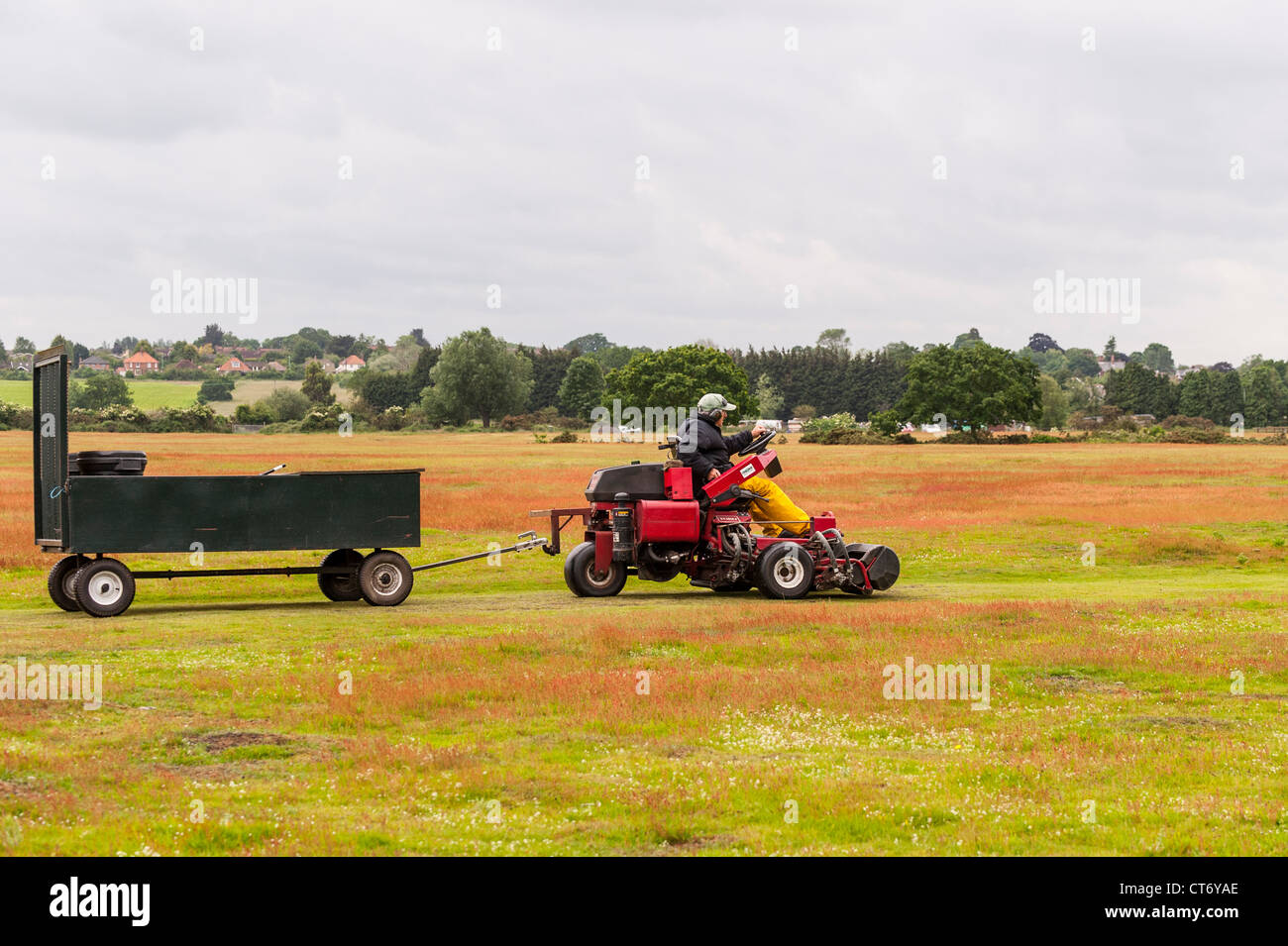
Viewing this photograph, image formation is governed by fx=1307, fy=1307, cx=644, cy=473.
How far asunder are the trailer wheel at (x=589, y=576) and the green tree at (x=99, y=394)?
5996 inches

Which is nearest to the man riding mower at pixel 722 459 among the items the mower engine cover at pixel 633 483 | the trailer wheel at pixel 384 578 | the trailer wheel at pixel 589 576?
the mower engine cover at pixel 633 483

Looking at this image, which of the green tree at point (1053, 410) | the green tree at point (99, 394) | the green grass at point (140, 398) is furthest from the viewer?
the green tree at point (1053, 410)

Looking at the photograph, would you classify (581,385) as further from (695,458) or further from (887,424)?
(695,458)

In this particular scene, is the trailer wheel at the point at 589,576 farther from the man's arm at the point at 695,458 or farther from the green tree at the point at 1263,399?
the green tree at the point at 1263,399

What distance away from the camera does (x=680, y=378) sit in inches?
5709

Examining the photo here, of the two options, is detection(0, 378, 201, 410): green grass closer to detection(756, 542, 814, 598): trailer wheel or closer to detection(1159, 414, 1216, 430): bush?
detection(1159, 414, 1216, 430): bush

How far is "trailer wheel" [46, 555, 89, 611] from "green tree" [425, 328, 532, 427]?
472 feet

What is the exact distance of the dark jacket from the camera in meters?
22.1

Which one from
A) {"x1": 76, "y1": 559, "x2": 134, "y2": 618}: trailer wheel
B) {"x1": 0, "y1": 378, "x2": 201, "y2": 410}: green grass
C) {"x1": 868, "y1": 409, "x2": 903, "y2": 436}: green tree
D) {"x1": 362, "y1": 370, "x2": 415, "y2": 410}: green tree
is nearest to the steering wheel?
{"x1": 76, "y1": 559, "x2": 134, "y2": 618}: trailer wheel

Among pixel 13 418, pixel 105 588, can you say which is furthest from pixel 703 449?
pixel 13 418

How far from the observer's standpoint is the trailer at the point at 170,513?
18938mm

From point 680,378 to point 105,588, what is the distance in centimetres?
12693

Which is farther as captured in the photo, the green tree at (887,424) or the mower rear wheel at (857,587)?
the green tree at (887,424)
